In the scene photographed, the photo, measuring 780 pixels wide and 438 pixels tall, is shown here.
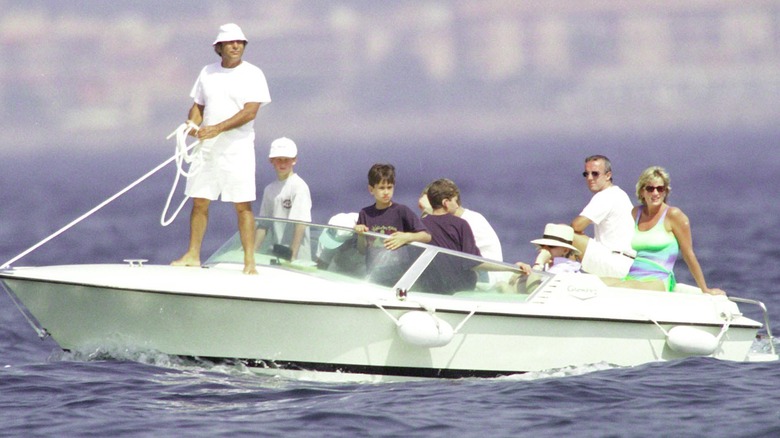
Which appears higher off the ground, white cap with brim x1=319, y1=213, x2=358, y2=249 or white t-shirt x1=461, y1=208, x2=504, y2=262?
white t-shirt x1=461, y1=208, x2=504, y2=262

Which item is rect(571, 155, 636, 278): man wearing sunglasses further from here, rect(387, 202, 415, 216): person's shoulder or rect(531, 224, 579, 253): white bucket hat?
rect(387, 202, 415, 216): person's shoulder

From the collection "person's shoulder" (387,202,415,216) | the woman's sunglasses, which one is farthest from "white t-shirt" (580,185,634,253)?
"person's shoulder" (387,202,415,216)

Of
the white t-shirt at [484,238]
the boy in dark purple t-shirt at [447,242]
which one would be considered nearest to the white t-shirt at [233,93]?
the boy in dark purple t-shirt at [447,242]

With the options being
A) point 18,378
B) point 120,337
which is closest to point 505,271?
point 120,337

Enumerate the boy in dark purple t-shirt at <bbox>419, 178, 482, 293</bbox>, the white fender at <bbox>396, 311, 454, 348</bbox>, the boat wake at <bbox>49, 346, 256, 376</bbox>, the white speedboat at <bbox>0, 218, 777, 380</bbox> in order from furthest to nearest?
the boy in dark purple t-shirt at <bbox>419, 178, 482, 293</bbox> < the boat wake at <bbox>49, 346, 256, 376</bbox> < the white speedboat at <bbox>0, 218, 777, 380</bbox> < the white fender at <bbox>396, 311, 454, 348</bbox>

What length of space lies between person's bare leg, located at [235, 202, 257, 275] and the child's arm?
0.94 m

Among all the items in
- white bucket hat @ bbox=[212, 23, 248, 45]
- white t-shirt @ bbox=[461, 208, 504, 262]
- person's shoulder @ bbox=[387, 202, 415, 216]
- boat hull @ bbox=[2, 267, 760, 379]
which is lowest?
boat hull @ bbox=[2, 267, 760, 379]

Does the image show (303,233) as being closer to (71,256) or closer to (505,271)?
(505,271)

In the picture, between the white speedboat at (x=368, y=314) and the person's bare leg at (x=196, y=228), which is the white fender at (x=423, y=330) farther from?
the person's bare leg at (x=196, y=228)

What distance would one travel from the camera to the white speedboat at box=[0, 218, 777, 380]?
841cm

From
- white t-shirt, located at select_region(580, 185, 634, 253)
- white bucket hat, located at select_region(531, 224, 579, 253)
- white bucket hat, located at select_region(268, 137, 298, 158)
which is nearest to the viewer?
white bucket hat, located at select_region(531, 224, 579, 253)

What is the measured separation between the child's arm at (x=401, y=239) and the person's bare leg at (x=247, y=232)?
3.10 ft

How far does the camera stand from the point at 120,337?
8750 mm

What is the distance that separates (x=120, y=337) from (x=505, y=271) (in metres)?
2.61
